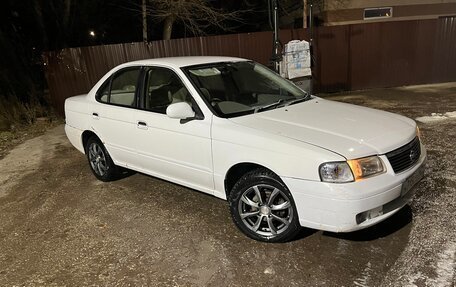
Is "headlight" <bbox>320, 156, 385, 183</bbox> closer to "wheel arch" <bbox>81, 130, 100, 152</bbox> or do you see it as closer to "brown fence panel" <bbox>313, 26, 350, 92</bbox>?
"wheel arch" <bbox>81, 130, 100, 152</bbox>

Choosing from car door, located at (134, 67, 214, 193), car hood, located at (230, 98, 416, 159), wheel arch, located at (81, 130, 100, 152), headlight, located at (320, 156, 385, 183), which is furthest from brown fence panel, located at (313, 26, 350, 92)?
headlight, located at (320, 156, 385, 183)

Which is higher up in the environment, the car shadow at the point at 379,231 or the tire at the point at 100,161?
the tire at the point at 100,161

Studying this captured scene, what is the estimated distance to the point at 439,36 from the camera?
41.7 ft

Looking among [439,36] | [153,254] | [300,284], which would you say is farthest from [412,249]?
[439,36]

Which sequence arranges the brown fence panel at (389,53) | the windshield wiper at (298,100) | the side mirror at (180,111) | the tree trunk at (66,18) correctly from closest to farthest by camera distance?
the side mirror at (180,111)
the windshield wiper at (298,100)
the brown fence panel at (389,53)
the tree trunk at (66,18)

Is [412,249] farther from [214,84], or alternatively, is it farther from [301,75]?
[301,75]

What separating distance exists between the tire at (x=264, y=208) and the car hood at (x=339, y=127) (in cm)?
43

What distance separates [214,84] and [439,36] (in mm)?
11052

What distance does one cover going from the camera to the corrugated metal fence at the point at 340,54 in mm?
10703

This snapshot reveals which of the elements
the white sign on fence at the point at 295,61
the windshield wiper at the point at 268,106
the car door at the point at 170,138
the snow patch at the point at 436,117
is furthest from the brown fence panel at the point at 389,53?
the car door at the point at 170,138

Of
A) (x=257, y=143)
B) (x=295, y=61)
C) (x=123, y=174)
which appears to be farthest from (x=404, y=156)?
(x=295, y=61)

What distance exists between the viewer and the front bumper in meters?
3.08

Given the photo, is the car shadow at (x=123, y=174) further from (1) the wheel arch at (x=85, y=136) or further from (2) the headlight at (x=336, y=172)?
(2) the headlight at (x=336, y=172)

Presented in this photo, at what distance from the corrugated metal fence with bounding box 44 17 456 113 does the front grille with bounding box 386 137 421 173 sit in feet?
27.5
